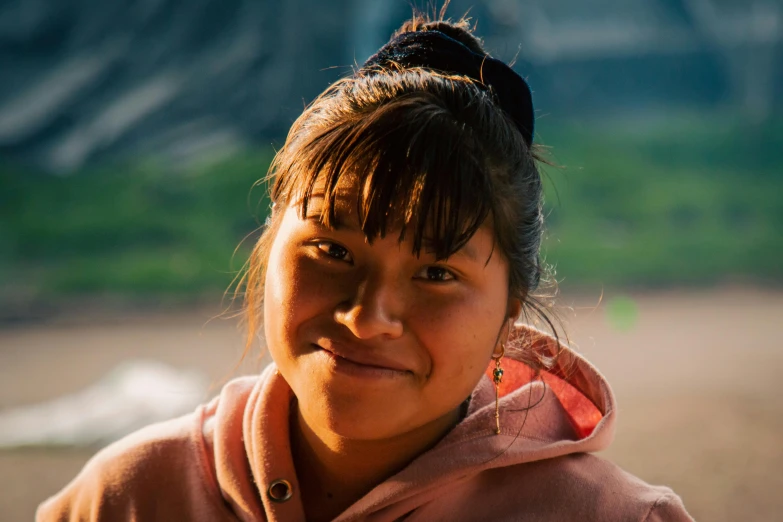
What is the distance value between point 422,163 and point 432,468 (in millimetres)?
459

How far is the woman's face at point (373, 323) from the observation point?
1.12 metres

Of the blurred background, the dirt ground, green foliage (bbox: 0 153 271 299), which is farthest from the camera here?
green foliage (bbox: 0 153 271 299)

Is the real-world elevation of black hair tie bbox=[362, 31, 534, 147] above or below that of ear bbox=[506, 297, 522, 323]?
above

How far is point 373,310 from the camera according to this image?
1097 mm

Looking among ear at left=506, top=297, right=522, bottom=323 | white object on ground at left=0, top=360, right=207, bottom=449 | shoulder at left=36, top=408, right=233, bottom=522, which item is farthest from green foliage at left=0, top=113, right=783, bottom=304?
ear at left=506, top=297, right=522, bottom=323

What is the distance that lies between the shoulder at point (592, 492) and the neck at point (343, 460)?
15 cm

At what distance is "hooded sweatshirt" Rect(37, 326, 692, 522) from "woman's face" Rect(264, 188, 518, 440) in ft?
0.43

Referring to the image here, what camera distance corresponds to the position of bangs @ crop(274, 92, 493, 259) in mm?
1108

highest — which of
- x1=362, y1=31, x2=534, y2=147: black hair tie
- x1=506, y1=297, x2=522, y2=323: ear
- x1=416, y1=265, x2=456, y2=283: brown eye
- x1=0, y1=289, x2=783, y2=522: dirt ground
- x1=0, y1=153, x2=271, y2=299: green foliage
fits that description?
x1=0, y1=153, x2=271, y2=299: green foliage

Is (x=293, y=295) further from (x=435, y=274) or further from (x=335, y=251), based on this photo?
(x=435, y=274)

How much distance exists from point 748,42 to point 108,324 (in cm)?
718

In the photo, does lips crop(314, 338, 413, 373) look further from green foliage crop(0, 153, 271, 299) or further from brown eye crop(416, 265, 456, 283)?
green foliage crop(0, 153, 271, 299)

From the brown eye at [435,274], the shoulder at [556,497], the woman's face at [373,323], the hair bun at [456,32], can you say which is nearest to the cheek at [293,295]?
the woman's face at [373,323]

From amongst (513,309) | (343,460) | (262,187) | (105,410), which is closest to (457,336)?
(513,309)
